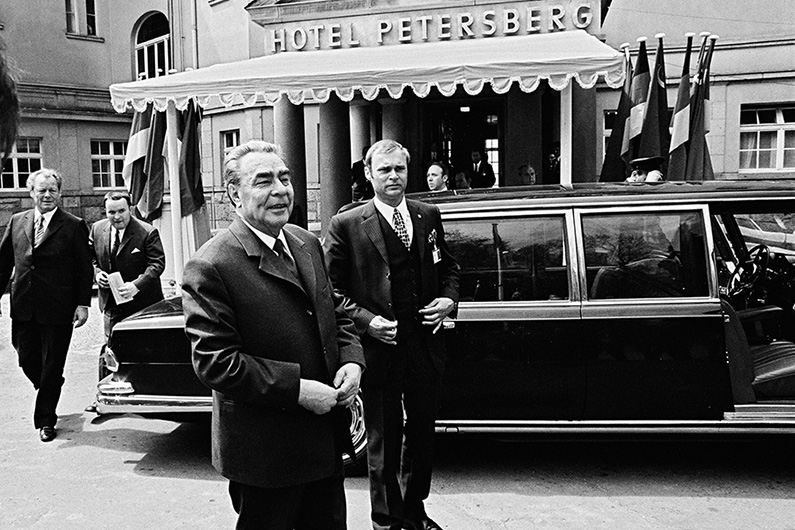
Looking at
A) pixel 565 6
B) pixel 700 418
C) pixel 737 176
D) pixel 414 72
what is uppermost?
pixel 565 6

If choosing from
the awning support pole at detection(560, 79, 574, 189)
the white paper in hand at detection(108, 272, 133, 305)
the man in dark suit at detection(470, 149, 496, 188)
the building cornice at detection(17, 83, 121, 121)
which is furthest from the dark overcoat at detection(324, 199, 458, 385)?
the building cornice at detection(17, 83, 121, 121)

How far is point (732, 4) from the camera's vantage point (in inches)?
567

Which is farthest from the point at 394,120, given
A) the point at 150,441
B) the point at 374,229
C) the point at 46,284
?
the point at 374,229

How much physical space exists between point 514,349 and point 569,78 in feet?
14.7

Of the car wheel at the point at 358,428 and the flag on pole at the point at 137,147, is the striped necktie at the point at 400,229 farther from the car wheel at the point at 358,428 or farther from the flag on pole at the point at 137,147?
the flag on pole at the point at 137,147

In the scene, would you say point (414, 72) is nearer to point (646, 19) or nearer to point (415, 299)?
point (415, 299)

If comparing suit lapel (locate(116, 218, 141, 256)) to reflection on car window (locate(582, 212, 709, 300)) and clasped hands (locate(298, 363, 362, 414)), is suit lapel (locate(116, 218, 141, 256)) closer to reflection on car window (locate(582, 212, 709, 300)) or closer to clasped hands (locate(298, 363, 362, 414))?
reflection on car window (locate(582, 212, 709, 300))

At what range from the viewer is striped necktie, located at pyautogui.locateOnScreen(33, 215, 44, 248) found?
568cm

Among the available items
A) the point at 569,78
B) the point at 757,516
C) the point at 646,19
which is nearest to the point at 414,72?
the point at 569,78

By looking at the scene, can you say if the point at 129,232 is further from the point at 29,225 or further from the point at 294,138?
the point at 294,138

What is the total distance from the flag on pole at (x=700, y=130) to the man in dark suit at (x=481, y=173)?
5.15 m

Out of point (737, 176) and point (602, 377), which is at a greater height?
point (737, 176)

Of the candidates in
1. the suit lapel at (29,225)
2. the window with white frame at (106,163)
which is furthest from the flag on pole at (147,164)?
the window with white frame at (106,163)

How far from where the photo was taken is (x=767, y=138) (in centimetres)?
1476
